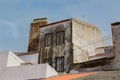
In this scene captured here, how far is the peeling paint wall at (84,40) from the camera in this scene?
31016mm

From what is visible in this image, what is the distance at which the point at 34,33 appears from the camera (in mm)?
34938

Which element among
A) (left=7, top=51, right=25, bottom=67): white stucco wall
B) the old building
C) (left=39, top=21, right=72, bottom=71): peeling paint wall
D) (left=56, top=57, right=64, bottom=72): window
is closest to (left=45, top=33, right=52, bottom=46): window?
the old building

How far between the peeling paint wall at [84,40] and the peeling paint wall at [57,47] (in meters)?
0.55

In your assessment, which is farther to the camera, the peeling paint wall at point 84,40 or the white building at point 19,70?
the peeling paint wall at point 84,40

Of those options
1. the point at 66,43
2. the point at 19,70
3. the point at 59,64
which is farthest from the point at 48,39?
the point at 19,70

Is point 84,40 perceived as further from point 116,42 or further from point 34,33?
point 116,42

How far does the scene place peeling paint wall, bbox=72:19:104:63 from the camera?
31016mm

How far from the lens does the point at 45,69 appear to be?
2094 centimetres

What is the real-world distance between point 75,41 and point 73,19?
99.7 inches

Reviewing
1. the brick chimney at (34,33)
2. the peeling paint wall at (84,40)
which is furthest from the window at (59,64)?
the brick chimney at (34,33)

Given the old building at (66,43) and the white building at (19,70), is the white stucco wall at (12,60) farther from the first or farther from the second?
the old building at (66,43)

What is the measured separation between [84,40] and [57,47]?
348 cm

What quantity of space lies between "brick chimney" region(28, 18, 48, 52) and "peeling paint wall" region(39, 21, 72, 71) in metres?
1.71

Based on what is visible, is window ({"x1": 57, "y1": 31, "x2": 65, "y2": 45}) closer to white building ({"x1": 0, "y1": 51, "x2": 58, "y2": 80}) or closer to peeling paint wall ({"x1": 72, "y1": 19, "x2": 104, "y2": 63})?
peeling paint wall ({"x1": 72, "y1": 19, "x2": 104, "y2": 63})
